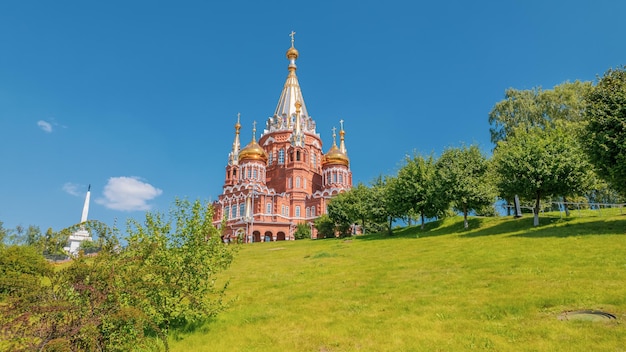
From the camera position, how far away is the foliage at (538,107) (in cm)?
4328

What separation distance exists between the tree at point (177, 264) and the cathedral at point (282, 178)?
43259 mm

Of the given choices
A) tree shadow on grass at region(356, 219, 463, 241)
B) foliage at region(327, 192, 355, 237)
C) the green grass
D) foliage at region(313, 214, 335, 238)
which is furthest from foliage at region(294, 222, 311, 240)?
the green grass

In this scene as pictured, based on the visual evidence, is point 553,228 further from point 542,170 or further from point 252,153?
point 252,153

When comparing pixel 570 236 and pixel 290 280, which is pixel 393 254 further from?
pixel 570 236

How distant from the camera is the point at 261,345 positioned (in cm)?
973

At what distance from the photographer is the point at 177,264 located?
1071 cm

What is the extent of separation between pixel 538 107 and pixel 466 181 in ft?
67.2

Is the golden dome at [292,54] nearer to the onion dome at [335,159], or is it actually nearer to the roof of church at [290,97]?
the roof of church at [290,97]

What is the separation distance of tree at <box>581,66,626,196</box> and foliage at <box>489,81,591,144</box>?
2037 centimetres

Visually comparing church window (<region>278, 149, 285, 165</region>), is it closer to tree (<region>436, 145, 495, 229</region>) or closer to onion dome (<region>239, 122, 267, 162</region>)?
onion dome (<region>239, 122, 267, 162</region>)

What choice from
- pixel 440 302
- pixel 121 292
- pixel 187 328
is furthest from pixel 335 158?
pixel 121 292

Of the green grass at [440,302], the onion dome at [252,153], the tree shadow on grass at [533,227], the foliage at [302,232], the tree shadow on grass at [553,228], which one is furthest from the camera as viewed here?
the onion dome at [252,153]

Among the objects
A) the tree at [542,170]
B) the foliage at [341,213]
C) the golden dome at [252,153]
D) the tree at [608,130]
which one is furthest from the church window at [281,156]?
the tree at [608,130]

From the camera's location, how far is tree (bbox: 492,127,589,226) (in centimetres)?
2595
